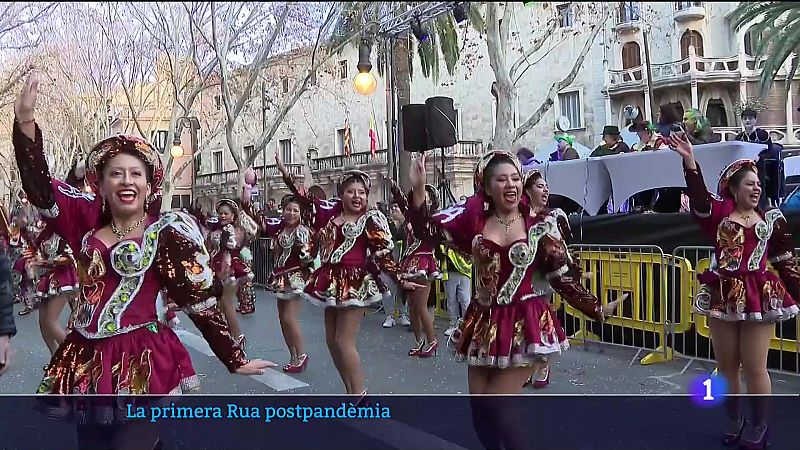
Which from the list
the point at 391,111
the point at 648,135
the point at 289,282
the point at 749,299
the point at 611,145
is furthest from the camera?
the point at 391,111

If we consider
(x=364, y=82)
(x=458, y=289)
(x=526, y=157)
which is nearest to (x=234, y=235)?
(x=458, y=289)

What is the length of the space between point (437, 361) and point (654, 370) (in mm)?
2126

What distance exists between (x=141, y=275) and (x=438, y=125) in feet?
19.9

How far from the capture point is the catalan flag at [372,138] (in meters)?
35.2

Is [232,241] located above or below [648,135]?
below

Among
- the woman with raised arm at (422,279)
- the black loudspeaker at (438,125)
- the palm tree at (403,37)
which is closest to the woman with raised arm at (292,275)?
the woman with raised arm at (422,279)

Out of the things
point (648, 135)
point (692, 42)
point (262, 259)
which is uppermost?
point (692, 42)

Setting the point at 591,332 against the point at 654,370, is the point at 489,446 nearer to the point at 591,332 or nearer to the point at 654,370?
the point at 654,370

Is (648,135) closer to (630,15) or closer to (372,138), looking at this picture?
(630,15)

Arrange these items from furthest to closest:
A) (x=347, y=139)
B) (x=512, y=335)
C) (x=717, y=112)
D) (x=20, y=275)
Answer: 1. (x=347, y=139)
2. (x=717, y=112)
3. (x=20, y=275)
4. (x=512, y=335)

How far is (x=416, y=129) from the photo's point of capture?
30.1 ft

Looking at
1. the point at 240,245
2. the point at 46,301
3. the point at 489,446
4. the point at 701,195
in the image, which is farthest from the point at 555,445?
the point at 240,245

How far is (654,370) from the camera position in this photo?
Result: 734 centimetres

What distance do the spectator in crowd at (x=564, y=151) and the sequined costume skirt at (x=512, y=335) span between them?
7005mm
